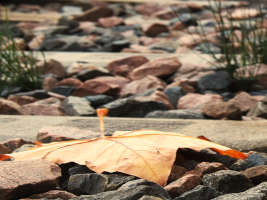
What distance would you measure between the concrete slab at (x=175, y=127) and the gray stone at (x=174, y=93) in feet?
2.36

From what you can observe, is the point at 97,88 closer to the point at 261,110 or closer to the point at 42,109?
the point at 42,109

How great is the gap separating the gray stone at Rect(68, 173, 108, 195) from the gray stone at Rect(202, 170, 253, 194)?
9.6 inches

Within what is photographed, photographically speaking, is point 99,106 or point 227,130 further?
point 99,106

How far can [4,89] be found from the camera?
122 inches

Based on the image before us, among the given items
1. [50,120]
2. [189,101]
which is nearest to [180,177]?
[50,120]

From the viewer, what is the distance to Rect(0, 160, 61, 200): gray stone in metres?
1.17

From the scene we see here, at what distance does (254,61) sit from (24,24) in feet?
13.2

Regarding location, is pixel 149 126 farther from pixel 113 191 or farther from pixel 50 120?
pixel 113 191

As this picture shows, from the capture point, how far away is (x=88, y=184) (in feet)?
4.13

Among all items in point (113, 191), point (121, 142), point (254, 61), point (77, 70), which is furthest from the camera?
point (77, 70)

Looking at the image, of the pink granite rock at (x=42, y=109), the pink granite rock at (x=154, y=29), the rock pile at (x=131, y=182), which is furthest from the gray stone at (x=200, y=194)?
the pink granite rock at (x=154, y=29)

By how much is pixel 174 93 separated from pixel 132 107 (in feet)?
1.23

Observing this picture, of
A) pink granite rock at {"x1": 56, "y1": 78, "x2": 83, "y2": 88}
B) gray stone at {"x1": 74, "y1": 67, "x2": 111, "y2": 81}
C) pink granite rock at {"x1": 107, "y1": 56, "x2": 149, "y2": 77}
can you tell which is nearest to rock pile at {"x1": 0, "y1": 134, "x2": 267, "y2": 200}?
pink granite rock at {"x1": 56, "y1": 78, "x2": 83, "y2": 88}

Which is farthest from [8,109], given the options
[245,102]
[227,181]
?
[227,181]
